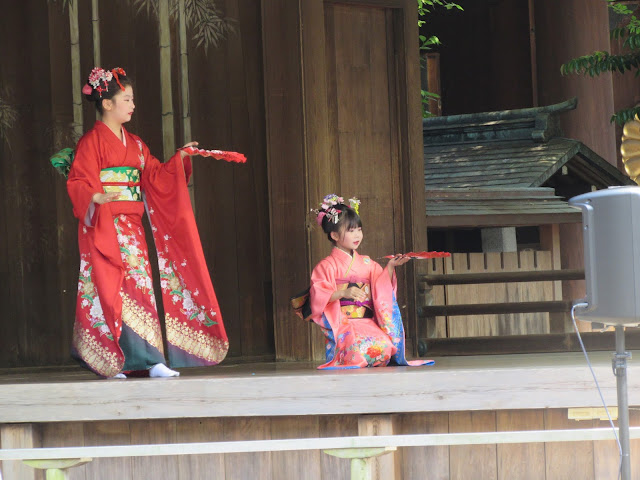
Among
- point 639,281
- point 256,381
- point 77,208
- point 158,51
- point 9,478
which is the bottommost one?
point 9,478

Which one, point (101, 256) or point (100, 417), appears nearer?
point (100, 417)

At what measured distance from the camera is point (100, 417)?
5.38 metres

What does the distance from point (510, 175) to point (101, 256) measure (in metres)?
5.40

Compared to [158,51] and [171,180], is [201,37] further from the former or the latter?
[171,180]

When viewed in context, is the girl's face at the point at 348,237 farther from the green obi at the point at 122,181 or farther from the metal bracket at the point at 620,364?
the metal bracket at the point at 620,364

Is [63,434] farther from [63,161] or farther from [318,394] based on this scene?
[63,161]

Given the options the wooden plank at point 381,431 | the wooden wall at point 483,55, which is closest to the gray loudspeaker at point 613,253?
the wooden plank at point 381,431

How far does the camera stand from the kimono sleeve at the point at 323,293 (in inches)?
242

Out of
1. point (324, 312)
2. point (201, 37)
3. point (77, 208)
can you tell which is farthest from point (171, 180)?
point (201, 37)

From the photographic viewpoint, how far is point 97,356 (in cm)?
580

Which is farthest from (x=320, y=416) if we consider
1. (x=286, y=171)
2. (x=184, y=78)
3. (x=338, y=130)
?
(x=184, y=78)

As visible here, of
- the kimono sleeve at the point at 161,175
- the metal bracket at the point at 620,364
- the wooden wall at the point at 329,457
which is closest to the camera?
the metal bracket at the point at 620,364

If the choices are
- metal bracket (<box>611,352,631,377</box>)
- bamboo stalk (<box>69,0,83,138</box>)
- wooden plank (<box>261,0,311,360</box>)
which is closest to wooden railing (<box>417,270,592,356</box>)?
wooden plank (<box>261,0,311,360</box>)

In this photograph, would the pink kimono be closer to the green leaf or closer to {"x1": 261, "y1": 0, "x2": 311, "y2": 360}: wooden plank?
{"x1": 261, "y1": 0, "x2": 311, "y2": 360}: wooden plank
